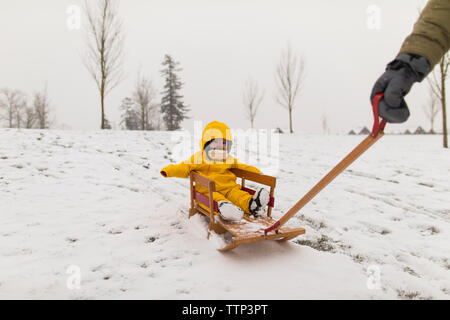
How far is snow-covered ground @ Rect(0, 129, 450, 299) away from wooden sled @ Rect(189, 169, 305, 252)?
0.19 meters

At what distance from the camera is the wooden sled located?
2.77 m

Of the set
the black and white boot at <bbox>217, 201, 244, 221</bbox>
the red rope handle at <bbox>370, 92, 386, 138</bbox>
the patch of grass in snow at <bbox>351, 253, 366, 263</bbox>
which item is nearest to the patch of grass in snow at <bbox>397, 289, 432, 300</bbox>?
the patch of grass in snow at <bbox>351, 253, 366, 263</bbox>

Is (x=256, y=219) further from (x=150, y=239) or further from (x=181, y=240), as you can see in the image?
(x=150, y=239)

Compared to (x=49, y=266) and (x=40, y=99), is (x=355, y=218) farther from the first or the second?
(x=40, y=99)

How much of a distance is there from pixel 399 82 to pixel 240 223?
216 centimetres

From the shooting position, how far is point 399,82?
1.61 m

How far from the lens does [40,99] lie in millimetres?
31859

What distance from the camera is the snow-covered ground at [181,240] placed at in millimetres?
2371

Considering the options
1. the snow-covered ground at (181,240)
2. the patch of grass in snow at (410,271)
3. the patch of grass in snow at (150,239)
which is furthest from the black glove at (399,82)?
the patch of grass in snow at (150,239)

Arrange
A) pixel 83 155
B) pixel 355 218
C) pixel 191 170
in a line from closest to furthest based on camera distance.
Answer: pixel 191 170
pixel 355 218
pixel 83 155

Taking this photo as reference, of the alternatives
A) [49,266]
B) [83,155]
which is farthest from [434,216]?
[83,155]

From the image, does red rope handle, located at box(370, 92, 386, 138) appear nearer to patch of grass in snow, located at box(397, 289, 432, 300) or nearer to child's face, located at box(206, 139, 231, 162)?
patch of grass in snow, located at box(397, 289, 432, 300)

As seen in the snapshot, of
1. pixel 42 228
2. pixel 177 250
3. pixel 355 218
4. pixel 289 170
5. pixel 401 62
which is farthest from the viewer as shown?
pixel 289 170

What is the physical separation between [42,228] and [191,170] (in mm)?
1967
